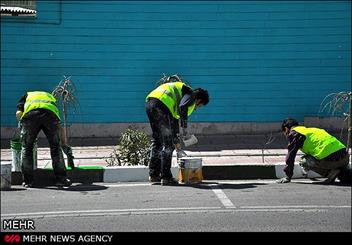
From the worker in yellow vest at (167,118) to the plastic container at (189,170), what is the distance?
0.54ft

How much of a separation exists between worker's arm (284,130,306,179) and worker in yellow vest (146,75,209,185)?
1482 mm

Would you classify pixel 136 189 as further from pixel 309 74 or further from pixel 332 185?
pixel 309 74

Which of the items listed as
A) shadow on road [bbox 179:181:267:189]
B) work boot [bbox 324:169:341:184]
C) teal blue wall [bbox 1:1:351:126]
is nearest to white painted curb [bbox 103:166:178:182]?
shadow on road [bbox 179:181:267:189]

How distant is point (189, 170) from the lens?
850 cm

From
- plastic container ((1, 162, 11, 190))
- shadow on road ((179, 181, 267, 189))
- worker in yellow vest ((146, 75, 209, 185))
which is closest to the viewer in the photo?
plastic container ((1, 162, 11, 190))

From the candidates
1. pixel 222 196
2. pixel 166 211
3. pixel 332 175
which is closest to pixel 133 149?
pixel 222 196

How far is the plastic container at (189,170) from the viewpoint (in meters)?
8.44

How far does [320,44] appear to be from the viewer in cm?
1349

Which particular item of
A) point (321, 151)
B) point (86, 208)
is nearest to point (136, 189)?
point (86, 208)

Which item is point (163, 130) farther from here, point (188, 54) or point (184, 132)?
point (188, 54)

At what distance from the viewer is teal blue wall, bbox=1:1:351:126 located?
43.1ft

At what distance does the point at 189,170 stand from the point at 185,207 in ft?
5.50

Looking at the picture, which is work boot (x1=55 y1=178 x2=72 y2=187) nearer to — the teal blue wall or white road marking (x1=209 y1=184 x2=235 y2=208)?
white road marking (x1=209 y1=184 x2=235 y2=208)

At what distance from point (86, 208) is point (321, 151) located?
377 cm
